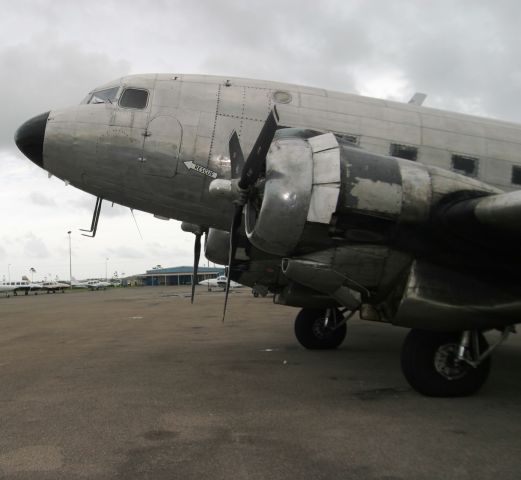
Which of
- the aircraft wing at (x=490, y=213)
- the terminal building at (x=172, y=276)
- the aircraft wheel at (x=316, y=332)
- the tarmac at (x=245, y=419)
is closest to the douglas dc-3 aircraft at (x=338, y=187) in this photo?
the aircraft wing at (x=490, y=213)

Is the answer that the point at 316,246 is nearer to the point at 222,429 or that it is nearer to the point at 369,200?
the point at 369,200

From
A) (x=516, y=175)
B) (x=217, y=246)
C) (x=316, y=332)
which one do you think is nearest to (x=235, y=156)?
(x=217, y=246)

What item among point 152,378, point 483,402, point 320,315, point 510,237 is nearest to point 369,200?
point 510,237

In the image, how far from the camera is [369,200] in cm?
558

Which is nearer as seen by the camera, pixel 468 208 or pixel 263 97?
pixel 468 208

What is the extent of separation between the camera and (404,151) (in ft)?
27.1

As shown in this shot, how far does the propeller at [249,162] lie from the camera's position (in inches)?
228

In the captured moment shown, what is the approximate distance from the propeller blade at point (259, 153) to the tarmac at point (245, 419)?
2820 mm

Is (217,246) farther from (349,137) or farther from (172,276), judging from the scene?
A: (172,276)

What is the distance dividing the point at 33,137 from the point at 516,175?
8.50 meters

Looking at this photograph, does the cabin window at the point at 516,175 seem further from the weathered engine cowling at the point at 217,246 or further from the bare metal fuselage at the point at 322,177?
the weathered engine cowling at the point at 217,246

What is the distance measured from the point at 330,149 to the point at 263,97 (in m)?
3.06

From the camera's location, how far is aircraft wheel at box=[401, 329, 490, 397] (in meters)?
5.92

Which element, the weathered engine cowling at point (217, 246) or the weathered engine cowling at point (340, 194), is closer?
the weathered engine cowling at point (340, 194)
